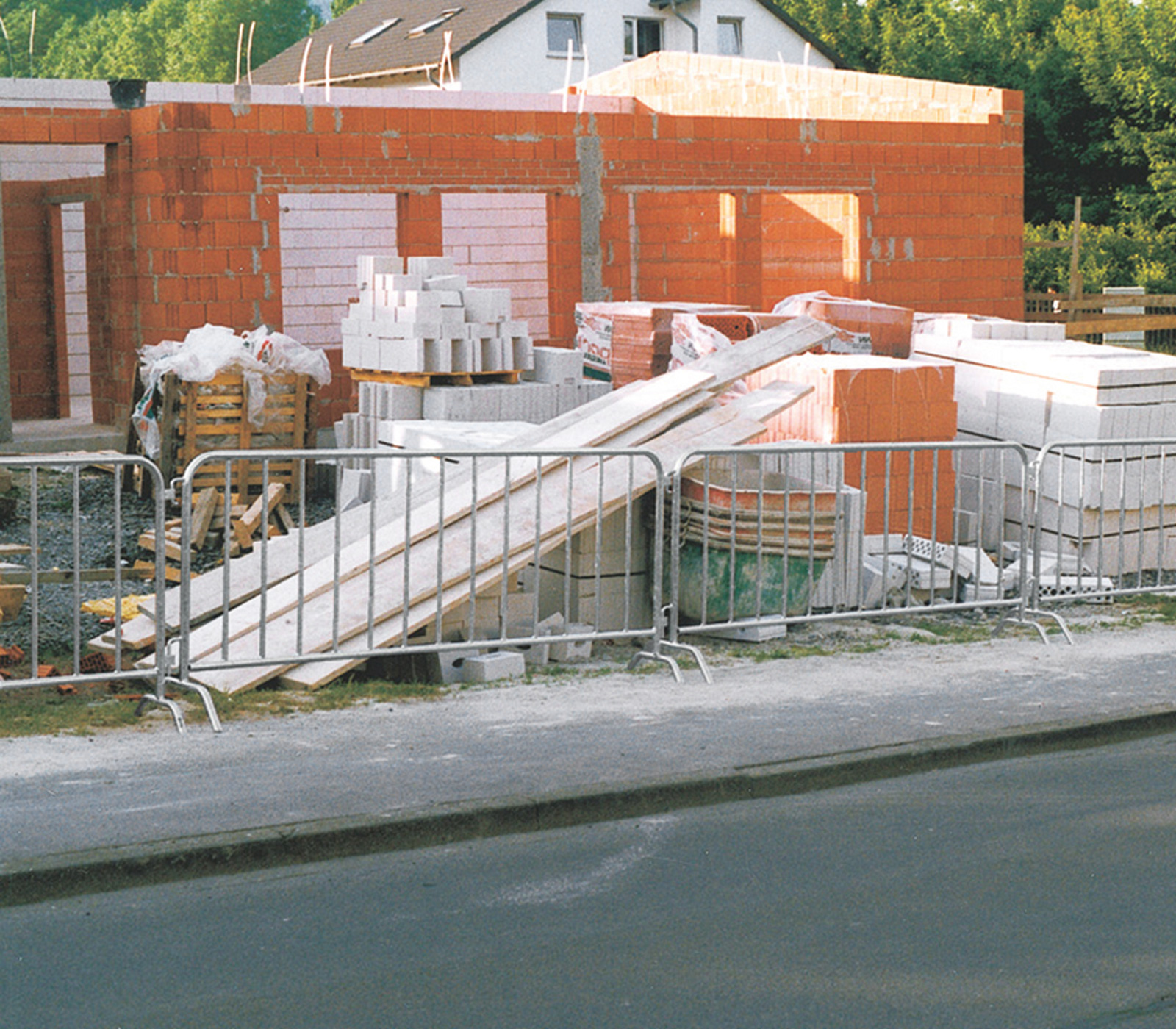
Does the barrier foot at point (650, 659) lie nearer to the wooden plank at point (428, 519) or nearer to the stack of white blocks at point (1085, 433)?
the wooden plank at point (428, 519)

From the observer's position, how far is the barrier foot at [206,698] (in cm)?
732

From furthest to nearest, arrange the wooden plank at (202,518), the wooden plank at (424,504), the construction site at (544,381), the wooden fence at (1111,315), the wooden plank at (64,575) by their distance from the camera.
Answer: the wooden fence at (1111,315) < the wooden plank at (202,518) < the wooden plank at (64,575) < the wooden plank at (424,504) < the construction site at (544,381)

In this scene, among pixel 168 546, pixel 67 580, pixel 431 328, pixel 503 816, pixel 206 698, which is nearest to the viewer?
pixel 503 816

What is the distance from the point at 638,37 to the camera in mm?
45844

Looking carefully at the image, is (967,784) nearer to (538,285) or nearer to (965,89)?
(538,285)

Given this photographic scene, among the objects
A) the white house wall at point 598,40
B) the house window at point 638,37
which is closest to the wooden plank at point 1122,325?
the white house wall at point 598,40

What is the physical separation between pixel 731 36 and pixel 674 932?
44352 millimetres

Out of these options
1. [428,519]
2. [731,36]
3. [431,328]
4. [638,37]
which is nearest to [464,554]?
[428,519]

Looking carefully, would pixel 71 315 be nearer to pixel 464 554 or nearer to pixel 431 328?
pixel 431 328

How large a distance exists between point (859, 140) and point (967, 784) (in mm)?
13585

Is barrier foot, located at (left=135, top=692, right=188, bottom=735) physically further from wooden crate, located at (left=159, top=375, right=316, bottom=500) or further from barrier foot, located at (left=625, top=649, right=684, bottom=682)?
wooden crate, located at (left=159, top=375, right=316, bottom=500)

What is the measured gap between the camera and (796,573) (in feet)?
31.0

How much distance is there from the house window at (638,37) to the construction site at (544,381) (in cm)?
2017

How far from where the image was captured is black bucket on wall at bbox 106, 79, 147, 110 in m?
18.3
